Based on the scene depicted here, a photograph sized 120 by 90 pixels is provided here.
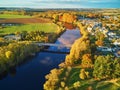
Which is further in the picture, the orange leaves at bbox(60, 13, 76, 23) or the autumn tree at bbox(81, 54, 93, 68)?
the orange leaves at bbox(60, 13, 76, 23)

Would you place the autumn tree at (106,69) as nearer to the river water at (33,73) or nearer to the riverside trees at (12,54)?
the river water at (33,73)

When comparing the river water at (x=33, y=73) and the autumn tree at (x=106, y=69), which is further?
the river water at (x=33, y=73)

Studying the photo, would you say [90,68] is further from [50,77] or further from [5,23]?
A: [5,23]

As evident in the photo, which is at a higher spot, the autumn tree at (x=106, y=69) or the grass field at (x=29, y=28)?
the autumn tree at (x=106, y=69)

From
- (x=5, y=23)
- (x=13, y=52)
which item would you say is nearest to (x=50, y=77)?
(x=13, y=52)

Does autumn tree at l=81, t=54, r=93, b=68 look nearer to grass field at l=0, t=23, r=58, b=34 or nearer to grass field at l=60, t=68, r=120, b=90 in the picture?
grass field at l=60, t=68, r=120, b=90

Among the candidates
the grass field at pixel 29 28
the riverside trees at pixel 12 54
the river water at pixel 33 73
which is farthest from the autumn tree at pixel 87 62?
the grass field at pixel 29 28

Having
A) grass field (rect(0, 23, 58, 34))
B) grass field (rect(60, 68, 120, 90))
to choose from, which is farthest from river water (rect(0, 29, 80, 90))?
grass field (rect(0, 23, 58, 34))

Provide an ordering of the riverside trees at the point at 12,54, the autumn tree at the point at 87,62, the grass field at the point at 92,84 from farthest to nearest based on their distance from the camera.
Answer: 1. the riverside trees at the point at 12,54
2. the autumn tree at the point at 87,62
3. the grass field at the point at 92,84
